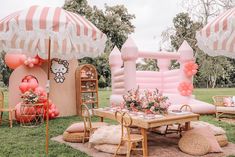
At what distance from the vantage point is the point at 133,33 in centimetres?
2883

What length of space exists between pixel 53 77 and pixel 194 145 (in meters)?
6.40

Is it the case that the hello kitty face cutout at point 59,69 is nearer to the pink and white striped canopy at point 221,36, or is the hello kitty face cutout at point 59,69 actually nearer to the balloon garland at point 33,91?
A: the balloon garland at point 33,91

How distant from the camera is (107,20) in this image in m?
27.1

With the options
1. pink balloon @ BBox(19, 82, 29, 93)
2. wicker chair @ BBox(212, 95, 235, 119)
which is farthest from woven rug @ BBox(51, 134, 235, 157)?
wicker chair @ BBox(212, 95, 235, 119)

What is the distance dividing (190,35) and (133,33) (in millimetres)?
8792

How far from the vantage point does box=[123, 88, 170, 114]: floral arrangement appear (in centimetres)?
618

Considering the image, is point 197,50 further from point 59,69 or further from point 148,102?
point 148,102

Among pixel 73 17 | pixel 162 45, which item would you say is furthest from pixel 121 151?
pixel 162 45

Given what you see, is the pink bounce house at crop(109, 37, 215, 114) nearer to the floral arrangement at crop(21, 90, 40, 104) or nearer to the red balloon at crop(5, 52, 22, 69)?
the floral arrangement at crop(21, 90, 40, 104)

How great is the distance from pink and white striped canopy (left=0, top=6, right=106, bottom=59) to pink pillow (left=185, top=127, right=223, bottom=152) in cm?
240

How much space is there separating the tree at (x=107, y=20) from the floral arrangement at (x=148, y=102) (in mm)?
20323

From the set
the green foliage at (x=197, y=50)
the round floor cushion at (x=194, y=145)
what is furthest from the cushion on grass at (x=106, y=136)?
the green foliage at (x=197, y=50)

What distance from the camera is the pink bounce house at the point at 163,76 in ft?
34.4

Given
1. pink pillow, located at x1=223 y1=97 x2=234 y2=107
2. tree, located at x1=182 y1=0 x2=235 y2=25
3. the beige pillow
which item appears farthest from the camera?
tree, located at x1=182 y1=0 x2=235 y2=25
